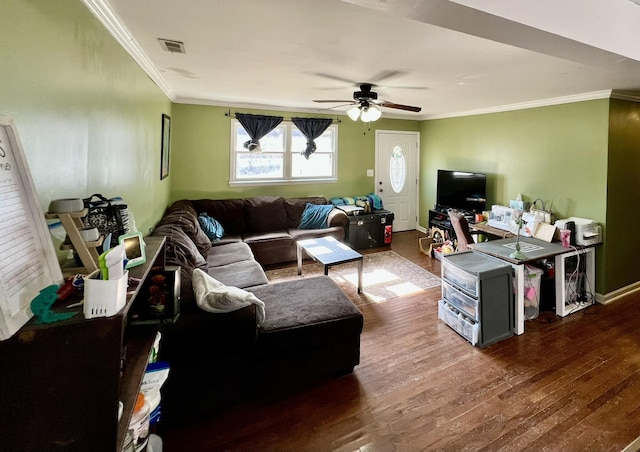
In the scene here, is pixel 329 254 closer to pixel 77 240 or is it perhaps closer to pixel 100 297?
pixel 77 240

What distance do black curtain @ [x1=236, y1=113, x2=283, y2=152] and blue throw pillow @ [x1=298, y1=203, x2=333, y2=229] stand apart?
52.1 inches

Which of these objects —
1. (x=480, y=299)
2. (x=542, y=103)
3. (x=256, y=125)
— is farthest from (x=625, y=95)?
(x=256, y=125)

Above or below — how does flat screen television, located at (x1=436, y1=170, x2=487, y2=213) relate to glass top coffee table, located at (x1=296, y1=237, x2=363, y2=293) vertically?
above

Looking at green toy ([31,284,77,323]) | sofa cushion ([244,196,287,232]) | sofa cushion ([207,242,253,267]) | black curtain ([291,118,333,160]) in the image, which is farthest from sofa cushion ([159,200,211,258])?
green toy ([31,284,77,323])

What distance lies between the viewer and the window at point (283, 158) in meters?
5.27

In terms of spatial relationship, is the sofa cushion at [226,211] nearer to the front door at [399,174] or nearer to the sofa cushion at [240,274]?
the sofa cushion at [240,274]

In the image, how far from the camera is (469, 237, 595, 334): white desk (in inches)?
115

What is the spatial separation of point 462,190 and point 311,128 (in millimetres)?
2757

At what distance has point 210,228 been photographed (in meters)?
4.44

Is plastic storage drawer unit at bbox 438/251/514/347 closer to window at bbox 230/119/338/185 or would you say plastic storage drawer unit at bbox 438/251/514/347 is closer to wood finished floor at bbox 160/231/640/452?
wood finished floor at bbox 160/231/640/452

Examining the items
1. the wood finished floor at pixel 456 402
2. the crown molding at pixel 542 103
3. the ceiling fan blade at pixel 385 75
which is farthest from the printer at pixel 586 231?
the ceiling fan blade at pixel 385 75

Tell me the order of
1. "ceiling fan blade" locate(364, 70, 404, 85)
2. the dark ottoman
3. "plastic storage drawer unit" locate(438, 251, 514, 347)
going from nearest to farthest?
1. the dark ottoman
2. "plastic storage drawer unit" locate(438, 251, 514, 347)
3. "ceiling fan blade" locate(364, 70, 404, 85)

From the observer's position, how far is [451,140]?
5.63 m

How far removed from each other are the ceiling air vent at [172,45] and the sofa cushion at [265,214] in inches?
112
